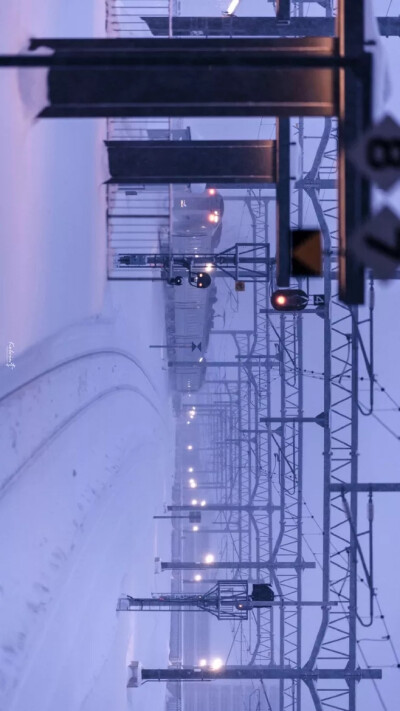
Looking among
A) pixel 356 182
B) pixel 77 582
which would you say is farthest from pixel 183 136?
pixel 356 182

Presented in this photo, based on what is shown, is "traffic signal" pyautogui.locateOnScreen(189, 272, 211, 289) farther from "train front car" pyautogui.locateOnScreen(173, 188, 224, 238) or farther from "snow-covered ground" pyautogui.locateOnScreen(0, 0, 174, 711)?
"train front car" pyautogui.locateOnScreen(173, 188, 224, 238)

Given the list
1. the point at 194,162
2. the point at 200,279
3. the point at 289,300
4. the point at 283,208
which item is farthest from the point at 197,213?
the point at 283,208

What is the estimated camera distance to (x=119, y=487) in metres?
12.5

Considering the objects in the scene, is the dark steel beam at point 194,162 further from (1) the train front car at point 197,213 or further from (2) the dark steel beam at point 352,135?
(1) the train front car at point 197,213

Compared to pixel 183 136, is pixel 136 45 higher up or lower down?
lower down

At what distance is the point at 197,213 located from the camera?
17.1 m

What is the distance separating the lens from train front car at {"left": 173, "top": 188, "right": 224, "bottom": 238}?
55.8ft

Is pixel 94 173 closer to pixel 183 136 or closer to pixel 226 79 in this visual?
pixel 226 79

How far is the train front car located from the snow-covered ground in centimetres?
499

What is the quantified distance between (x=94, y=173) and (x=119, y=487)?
584 cm

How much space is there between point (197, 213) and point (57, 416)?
371 inches

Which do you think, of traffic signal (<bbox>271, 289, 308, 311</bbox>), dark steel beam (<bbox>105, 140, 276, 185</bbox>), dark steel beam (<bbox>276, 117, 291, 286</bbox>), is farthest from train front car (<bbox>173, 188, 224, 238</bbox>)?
dark steel beam (<bbox>276, 117, 291, 286</bbox>)

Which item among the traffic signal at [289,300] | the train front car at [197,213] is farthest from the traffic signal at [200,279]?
the train front car at [197,213]

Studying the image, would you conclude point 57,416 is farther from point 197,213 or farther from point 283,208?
point 197,213
